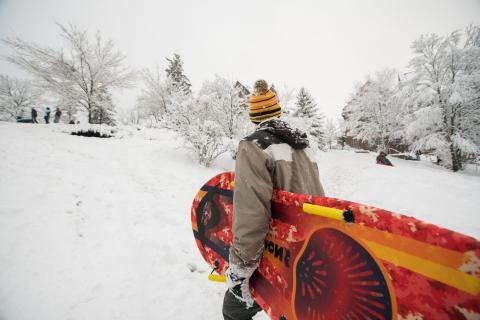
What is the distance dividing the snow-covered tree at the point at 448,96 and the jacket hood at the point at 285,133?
53.8 feet

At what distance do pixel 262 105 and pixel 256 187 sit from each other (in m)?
0.76

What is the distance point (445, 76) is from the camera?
1374 centimetres

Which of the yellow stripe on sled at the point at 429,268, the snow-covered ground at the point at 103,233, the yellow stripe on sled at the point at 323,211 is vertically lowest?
the snow-covered ground at the point at 103,233

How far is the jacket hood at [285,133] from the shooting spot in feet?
4.76

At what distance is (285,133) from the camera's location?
4.75 ft

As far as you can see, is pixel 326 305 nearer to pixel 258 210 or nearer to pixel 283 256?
pixel 283 256

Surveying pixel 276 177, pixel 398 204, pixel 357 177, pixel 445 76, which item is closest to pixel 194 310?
pixel 276 177

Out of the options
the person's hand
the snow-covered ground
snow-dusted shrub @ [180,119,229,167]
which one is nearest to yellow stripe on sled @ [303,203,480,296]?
the person's hand

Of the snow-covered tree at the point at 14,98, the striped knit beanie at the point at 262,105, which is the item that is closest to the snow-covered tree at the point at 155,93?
the snow-covered tree at the point at 14,98

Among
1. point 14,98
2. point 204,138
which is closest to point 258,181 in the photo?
point 204,138

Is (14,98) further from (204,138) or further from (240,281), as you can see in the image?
(240,281)

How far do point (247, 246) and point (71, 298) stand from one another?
101 inches

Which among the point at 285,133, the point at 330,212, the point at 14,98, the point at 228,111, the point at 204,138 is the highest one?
the point at 14,98

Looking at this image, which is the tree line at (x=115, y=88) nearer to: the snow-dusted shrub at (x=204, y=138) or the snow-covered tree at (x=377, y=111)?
the snow-dusted shrub at (x=204, y=138)
